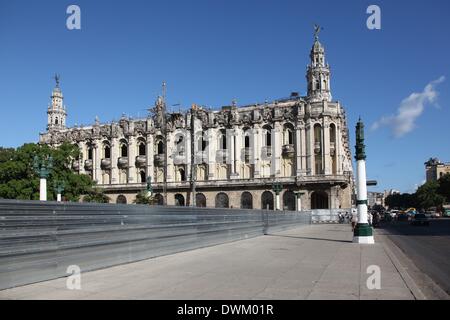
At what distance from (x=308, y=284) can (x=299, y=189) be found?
5868cm

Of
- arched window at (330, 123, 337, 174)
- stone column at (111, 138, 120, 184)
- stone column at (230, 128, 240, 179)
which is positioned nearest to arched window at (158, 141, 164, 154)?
stone column at (111, 138, 120, 184)

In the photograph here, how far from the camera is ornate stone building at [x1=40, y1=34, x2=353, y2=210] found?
67.9m

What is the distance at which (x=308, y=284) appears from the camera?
31.9ft

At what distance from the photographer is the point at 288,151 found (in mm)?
70062

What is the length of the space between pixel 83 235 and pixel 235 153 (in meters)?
62.2

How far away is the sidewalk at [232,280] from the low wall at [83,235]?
0.36 metres

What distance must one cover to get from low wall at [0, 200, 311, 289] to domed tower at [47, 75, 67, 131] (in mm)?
Answer: 81181

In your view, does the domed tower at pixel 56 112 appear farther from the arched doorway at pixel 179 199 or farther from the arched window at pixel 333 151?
the arched window at pixel 333 151

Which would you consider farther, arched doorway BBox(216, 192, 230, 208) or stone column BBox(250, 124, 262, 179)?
arched doorway BBox(216, 192, 230, 208)

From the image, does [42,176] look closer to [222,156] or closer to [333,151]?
[333,151]

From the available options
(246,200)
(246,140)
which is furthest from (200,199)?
(246,140)

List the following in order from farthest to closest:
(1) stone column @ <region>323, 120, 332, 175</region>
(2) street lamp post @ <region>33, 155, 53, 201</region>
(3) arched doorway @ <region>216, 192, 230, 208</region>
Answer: (3) arched doorway @ <region>216, 192, 230, 208</region>
(1) stone column @ <region>323, 120, 332, 175</region>
(2) street lamp post @ <region>33, 155, 53, 201</region>

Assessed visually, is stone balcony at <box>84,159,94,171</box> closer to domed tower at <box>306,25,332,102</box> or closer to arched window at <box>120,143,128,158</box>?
arched window at <box>120,143,128,158</box>
